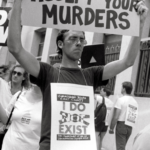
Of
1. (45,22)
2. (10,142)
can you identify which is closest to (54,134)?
(45,22)

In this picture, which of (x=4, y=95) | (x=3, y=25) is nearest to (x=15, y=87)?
(x=4, y=95)

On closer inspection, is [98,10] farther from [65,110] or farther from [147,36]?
[147,36]

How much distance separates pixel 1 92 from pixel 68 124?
9.56ft

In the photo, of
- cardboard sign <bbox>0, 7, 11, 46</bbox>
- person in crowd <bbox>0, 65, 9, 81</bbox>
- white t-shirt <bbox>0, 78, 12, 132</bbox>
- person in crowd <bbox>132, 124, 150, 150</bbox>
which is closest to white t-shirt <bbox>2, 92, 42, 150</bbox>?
white t-shirt <bbox>0, 78, 12, 132</bbox>

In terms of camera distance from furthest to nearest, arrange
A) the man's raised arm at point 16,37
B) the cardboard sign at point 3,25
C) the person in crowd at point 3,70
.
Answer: the person in crowd at point 3,70
the cardboard sign at point 3,25
the man's raised arm at point 16,37

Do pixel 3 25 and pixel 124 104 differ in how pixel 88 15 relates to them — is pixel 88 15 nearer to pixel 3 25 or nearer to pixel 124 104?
pixel 3 25

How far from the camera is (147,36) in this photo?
12352mm

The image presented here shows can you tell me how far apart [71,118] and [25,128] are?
1.46 m

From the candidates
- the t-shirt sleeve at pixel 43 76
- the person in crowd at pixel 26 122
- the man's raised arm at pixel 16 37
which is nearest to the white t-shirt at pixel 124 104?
the person in crowd at pixel 26 122

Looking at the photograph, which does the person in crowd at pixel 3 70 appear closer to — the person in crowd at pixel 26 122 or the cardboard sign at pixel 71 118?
the person in crowd at pixel 26 122

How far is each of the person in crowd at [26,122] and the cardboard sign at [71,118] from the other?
135 cm

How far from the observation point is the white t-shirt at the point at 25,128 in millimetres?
4539

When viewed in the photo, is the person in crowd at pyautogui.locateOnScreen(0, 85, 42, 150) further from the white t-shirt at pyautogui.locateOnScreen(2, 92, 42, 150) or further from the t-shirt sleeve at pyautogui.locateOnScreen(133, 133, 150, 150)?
the t-shirt sleeve at pyautogui.locateOnScreen(133, 133, 150, 150)

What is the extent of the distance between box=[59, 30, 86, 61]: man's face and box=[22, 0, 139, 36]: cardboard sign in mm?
54
